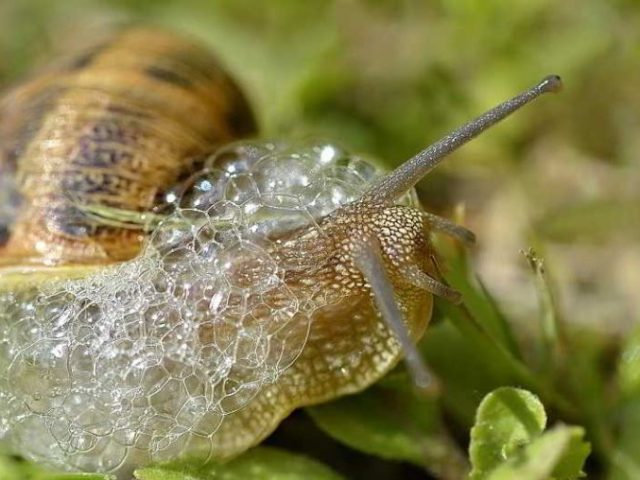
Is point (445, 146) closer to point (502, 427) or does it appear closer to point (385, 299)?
point (385, 299)

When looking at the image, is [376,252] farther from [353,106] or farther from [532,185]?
[353,106]

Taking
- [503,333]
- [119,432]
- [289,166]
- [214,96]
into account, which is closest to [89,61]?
[214,96]

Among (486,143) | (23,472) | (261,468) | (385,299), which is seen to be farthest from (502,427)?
(486,143)

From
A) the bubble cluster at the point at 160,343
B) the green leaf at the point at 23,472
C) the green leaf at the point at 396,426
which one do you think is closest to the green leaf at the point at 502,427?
the green leaf at the point at 396,426

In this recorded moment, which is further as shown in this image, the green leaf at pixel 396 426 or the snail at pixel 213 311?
the green leaf at pixel 396 426

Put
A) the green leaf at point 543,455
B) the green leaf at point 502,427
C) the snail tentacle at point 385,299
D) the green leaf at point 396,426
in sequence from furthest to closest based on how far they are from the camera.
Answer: the green leaf at point 396,426 < the green leaf at point 502,427 < the snail tentacle at point 385,299 < the green leaf at point 543,455

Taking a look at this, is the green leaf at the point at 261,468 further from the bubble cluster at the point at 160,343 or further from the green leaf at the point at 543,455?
the green leaf at the point at 543,455

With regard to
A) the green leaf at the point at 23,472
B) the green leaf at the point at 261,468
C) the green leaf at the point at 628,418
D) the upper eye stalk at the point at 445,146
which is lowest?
the green leaf at the point at 23,472
